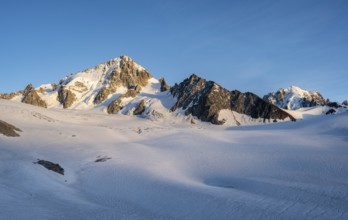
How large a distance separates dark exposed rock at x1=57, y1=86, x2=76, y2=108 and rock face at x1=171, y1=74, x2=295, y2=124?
73672mm

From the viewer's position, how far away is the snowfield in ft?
68.3

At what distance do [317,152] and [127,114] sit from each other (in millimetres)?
120463

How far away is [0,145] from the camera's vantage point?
130ft

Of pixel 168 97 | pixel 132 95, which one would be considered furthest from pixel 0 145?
pixel 132 95

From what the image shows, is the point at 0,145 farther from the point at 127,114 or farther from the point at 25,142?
the point at 127,114

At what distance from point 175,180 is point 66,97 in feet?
575

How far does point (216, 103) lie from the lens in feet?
431

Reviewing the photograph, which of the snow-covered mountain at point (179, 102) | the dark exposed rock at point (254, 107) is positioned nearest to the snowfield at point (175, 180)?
the dark exposed rock at point (254, 107)

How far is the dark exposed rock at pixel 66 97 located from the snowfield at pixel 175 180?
13918 cm

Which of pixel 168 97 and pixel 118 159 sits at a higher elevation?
pixel 168 97

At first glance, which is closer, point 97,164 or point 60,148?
point 97,164

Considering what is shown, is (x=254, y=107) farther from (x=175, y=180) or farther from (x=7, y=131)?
(x=175, y=180)

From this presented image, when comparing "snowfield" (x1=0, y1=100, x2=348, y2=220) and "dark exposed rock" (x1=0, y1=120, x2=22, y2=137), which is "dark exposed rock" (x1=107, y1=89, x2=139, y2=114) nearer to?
"snowfield" (x1=0, y1=100, x2=348, y2=220)

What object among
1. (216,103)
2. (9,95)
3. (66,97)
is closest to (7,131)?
(216,103)
